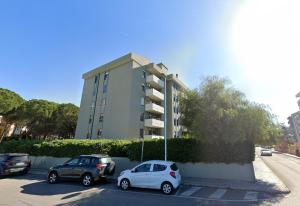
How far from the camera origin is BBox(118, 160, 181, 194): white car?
10.3 metres

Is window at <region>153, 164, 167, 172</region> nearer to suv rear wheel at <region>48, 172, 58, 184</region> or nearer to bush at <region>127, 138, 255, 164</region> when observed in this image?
bush at <region>127, 138, 255, 164</region>

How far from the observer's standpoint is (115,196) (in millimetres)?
9664

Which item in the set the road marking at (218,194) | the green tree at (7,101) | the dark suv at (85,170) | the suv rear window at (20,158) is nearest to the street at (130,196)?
the road marking at (218,194)

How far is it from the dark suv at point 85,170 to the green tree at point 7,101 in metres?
28.7

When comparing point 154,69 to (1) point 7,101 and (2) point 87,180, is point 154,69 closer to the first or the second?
(1) point 7,101

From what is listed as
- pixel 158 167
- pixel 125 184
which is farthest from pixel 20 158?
pixel 158 167

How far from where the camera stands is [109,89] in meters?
34.6

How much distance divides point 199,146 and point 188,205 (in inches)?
271

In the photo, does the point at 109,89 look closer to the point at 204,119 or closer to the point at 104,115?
the point at 104,115

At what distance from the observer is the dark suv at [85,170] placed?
12086 mm

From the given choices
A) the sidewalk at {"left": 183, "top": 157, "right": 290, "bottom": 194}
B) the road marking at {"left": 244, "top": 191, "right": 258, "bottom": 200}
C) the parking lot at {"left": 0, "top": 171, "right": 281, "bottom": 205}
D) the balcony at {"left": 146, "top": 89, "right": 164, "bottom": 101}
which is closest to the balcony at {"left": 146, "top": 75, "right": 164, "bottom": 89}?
the balcony at {"left": 146, "top": 89, "right": 164, "bottom": 101}

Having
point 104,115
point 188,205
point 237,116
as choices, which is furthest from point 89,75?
point 188,205

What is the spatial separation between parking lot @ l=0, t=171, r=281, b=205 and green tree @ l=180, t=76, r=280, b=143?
3471 millimetres

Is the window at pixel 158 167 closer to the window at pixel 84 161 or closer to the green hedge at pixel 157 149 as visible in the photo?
the window at pixel 84 161
